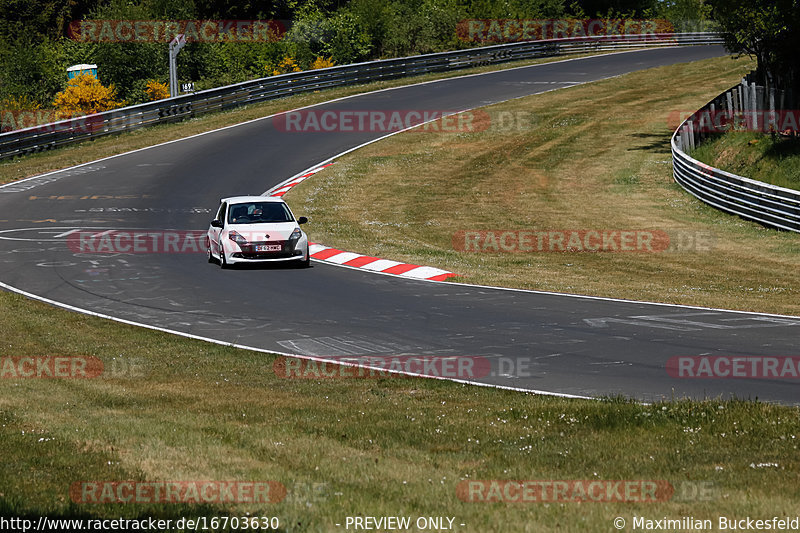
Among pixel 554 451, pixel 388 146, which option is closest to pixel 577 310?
pixel 554 451

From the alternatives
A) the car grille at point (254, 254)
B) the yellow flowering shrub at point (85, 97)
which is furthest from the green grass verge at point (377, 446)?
the yellow flowering shrub at point (85, 97)

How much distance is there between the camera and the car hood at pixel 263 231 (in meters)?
22.9

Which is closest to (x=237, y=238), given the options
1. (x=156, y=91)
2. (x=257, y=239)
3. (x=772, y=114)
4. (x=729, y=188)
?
(x=257, y=239)

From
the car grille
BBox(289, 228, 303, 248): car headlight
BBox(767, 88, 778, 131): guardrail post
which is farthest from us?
BBox(767, 88, 778, 131): guardrail post

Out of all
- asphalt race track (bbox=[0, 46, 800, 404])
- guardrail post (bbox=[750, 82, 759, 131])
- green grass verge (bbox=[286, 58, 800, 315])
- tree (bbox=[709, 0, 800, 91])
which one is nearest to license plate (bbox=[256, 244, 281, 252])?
asphalt race track (bbox=[0, 46, 800, 404])

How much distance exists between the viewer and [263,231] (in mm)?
22984

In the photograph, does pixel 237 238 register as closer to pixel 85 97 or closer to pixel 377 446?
pixel 377 446

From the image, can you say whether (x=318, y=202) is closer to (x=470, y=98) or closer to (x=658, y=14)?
(x=470, y=98)

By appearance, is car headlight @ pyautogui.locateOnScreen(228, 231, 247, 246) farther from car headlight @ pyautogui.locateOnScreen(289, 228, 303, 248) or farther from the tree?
the tree

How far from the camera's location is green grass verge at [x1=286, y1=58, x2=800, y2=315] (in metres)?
21.3

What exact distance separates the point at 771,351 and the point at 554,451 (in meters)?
6.00

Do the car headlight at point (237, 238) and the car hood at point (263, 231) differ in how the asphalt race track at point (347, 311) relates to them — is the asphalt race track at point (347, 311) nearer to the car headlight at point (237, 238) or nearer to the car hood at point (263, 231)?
the car headlight at point (237, 238)

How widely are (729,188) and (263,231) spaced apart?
15.3 m

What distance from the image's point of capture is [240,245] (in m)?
22.8
